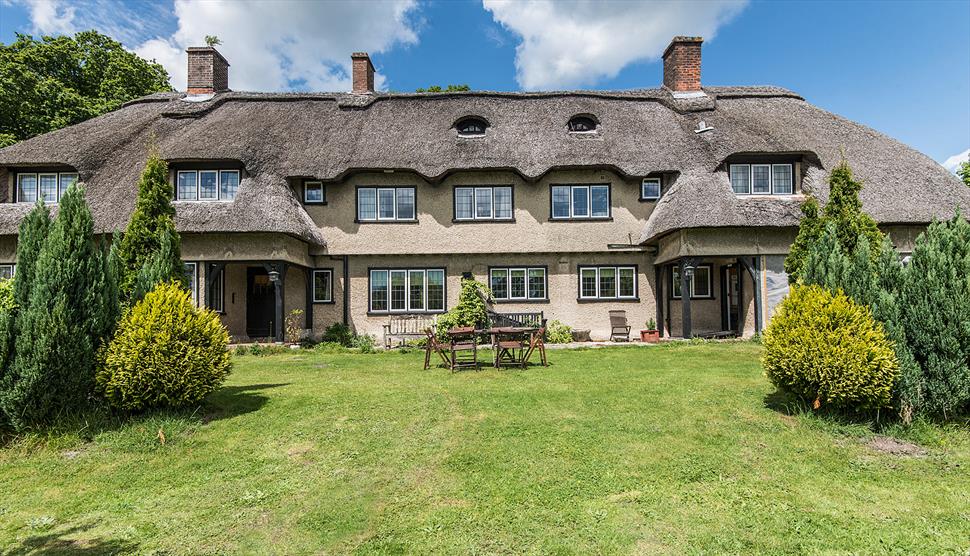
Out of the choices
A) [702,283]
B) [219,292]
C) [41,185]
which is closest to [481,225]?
[702,283]

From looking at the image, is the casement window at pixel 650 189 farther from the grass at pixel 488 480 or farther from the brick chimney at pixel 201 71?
the brick chimney at pixel 201 71

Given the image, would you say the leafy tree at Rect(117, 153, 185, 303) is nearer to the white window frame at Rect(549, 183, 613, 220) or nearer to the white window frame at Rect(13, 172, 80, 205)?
the white window frame at Rect(13, 172, 80, 205)

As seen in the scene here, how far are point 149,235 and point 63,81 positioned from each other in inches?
1044

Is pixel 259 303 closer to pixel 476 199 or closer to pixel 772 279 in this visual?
pixel 476 199

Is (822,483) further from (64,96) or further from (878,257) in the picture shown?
(64,96)

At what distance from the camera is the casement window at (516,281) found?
16.8 meters

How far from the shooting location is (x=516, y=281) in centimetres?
1684

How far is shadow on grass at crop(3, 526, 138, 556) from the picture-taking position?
11.6ft

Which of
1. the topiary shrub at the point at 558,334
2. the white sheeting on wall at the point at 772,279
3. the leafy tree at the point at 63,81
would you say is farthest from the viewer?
the leafy tree at the point at 63,81

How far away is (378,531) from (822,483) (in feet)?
13.4

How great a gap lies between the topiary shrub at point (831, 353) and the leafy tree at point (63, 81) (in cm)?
3074

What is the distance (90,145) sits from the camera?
16.3 m

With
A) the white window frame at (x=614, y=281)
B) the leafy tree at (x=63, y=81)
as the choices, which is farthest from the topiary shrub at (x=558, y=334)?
the leafy tree at (x=63, y=81)

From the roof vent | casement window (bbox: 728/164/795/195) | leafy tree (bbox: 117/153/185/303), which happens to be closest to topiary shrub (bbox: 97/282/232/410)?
leafy tree (bbox: 117/153/185/303)
